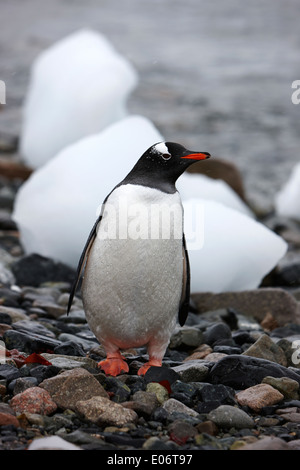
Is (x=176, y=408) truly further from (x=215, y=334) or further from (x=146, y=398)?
(x=215, y=334)

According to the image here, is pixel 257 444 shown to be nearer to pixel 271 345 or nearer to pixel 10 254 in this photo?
pixel 271 345

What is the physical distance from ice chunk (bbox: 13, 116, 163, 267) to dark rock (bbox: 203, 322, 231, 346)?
1834 millimetres

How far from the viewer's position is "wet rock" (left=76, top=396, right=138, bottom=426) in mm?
3241

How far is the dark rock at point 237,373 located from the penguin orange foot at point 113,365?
0.45 metres

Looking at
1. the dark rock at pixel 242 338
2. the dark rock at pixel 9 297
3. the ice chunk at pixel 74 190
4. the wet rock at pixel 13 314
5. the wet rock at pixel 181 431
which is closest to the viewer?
the wet rock at pixel 181 431

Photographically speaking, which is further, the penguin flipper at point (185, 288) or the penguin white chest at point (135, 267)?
the penguin flipper at point (185, 288)

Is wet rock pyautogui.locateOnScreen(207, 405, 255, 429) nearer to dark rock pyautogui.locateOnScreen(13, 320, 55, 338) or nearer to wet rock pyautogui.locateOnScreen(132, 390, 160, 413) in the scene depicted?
wet rock pyautogui.locateOnScreen(132, 390, 160, 413)

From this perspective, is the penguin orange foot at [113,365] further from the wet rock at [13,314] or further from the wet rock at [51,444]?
the wet rock at [51,444]

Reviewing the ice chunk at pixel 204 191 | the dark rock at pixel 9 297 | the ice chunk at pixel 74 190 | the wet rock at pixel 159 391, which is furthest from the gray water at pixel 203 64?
the wet rock at pixel 159 391

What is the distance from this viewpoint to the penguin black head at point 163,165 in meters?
3.99

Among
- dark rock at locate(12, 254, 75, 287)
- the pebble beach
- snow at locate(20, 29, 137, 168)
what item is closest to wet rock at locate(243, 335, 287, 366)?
the pebble beach

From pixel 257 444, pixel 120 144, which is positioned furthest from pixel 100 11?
pixel 257 444

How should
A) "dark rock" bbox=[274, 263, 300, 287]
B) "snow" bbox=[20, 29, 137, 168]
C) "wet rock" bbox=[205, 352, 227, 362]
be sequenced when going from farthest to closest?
"snow" bbox=[20, 29, 137, 168] → "dark rock" bbox=[274, 263, 300, 287] → "wet rock" bbox=[205, 352, 227, 362]
